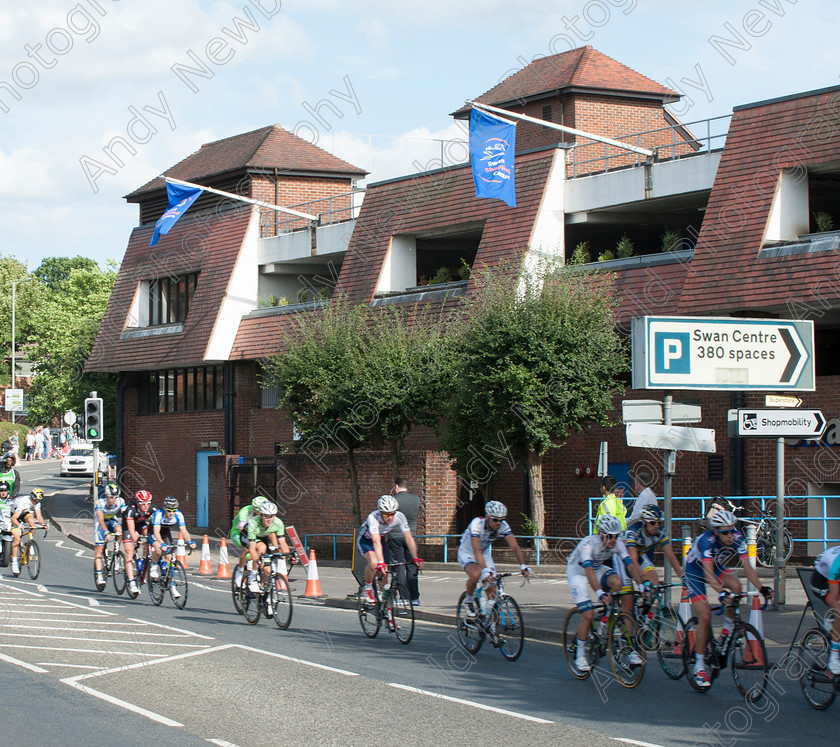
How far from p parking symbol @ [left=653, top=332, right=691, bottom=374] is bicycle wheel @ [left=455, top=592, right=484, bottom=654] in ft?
10.8

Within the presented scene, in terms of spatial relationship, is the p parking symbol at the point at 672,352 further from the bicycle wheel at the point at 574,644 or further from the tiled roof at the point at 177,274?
the tiled roof at the point at 177,274

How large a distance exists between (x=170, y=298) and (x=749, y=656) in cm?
3276

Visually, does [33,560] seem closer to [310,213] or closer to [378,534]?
[378,534]

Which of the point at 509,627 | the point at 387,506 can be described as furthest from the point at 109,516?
the point at 509,627

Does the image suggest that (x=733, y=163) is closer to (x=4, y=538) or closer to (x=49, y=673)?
(x=4, y=538)

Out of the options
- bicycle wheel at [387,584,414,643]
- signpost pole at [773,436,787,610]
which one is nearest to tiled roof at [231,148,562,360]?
signpost pole at [773,436,787,610]

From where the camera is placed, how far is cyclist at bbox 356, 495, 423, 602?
45.1ft

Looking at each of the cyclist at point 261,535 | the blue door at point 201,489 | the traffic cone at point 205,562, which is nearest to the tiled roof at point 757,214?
the traffic cone at point 205,562

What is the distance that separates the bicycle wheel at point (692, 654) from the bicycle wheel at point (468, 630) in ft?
8.52

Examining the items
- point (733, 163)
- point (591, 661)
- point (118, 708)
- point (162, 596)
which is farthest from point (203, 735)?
point (733, 163)

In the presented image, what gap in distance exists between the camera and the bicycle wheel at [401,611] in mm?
13430

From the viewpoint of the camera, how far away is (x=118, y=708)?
9305mm

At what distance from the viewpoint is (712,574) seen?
390 inches

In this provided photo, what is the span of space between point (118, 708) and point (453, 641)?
17.9 feet
